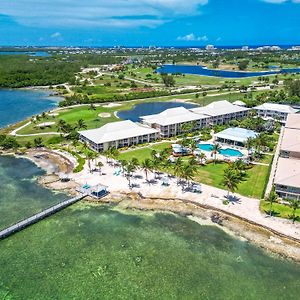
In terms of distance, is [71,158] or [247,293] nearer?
[247,293]

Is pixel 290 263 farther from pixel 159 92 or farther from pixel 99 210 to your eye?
pixel 159 92

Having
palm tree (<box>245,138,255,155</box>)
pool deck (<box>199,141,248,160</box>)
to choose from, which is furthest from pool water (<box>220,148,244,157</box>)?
palm tree (<box>245,138,255,155</box>)

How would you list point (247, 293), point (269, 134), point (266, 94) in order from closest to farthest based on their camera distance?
1. point (247, 293)
2. point (269, 134)
3. point (266, 94)

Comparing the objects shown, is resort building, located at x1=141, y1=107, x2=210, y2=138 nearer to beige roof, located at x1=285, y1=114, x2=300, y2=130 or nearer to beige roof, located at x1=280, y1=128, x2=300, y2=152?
beige roof, located at x1=285, y1=114, x2=300, y2=130

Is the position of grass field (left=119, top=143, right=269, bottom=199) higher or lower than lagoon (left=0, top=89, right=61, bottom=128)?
higher

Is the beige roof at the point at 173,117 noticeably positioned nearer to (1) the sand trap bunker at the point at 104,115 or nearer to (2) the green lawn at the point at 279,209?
(1) the sand trap bunker at the point at 104,115

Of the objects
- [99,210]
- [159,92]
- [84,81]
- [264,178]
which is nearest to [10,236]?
[99,210]

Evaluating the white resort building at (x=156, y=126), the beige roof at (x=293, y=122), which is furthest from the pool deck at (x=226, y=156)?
the beige roof at (x=293, y=122)
